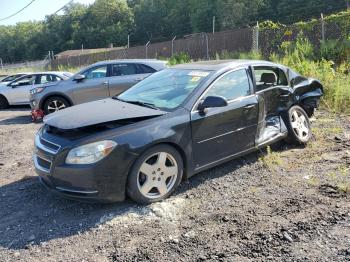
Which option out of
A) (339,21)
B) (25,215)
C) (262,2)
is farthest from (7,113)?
(262,2)

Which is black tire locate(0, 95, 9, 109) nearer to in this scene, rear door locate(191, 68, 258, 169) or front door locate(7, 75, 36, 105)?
front door locate(7, 75, 36, 105)

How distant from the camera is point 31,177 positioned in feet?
19.2

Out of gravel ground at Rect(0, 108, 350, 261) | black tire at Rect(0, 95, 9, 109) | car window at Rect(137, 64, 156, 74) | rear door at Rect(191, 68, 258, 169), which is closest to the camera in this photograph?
gravel ground at Rect(0, 108, 350, 261)

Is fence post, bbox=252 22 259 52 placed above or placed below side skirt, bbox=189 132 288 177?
above

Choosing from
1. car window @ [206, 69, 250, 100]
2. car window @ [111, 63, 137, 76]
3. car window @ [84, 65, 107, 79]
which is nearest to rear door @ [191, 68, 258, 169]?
car window @ [206, 69, 250, 100]

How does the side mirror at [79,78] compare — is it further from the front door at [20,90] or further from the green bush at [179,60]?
the green bush at [179,60]

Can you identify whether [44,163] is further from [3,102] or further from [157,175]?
[3,102]

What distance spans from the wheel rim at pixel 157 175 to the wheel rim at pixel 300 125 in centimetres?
255

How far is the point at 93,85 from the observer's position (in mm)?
10648

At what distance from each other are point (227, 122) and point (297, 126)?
5.77 ft

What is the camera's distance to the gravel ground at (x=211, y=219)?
3748mm

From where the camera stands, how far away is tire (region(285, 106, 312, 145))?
6.34 meters

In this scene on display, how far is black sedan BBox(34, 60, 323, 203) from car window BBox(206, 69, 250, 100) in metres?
0.01

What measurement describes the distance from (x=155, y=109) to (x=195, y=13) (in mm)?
65900
